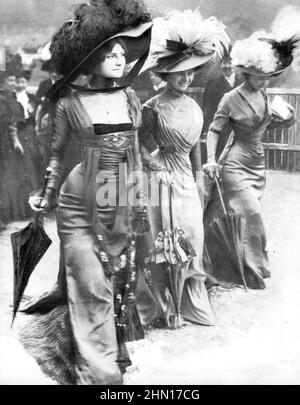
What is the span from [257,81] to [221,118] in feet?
0.96

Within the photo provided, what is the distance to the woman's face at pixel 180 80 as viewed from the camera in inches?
144

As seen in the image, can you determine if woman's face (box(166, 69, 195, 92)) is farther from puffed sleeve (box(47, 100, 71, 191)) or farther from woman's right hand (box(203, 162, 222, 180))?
puffed sleeve (box(47, 100, 71, 191))

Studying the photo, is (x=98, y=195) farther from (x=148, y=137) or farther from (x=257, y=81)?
(x=257, y=81)

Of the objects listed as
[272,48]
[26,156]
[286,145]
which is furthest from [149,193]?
[272,48]

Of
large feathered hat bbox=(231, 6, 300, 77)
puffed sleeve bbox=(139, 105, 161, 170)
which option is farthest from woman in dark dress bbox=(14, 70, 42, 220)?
large feathered hat bbox=(231, 6, 300, 77)

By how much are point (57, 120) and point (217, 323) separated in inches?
56.7

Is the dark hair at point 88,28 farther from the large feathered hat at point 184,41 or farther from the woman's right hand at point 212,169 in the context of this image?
the woman's right hand at point 212,169

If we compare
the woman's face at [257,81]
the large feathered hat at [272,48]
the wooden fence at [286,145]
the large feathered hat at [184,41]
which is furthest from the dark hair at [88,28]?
the wooden fence at [286,145]

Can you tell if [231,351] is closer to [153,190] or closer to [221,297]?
[221,297]

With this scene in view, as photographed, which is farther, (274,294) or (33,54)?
(274,294)

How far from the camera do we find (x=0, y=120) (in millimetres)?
3643

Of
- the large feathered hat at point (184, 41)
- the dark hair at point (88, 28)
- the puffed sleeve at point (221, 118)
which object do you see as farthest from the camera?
the puffed sleeve at point (221, 118)

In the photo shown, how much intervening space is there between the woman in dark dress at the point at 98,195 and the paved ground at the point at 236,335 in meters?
0.13

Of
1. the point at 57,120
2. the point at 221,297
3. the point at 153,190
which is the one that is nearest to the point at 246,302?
the point at 221,297
